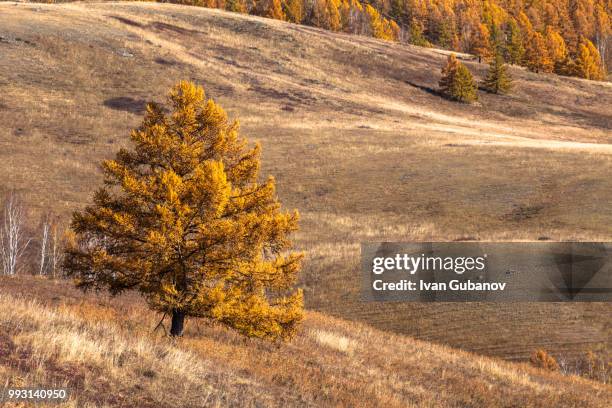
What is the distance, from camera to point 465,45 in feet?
543

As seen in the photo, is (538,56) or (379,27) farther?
(379,27)

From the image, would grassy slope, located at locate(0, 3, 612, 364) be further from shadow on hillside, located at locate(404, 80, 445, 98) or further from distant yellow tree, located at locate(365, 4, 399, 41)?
distant yellow tree, located at locate(365, 4, 399, 41)

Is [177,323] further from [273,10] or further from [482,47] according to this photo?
[273,10]

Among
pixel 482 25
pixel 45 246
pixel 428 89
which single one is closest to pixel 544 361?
pixel 45 246

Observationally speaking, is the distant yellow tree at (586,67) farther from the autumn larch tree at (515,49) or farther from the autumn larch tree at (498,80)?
the autumn larch tree at (498,80)

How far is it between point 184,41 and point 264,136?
136 feet

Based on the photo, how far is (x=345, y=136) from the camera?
61.0 metres

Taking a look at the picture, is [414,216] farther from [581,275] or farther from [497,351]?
[497,351]

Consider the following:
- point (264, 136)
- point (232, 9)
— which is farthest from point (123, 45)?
point (232, 9)

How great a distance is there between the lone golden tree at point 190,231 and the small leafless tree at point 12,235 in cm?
1858

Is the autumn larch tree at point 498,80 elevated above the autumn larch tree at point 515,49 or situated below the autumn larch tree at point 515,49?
below

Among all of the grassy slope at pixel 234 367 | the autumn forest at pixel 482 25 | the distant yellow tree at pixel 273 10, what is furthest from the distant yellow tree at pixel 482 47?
the grassy slope at pixel 234 367

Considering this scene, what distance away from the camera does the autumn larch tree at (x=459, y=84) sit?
92.8 metres

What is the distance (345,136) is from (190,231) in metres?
48.2
